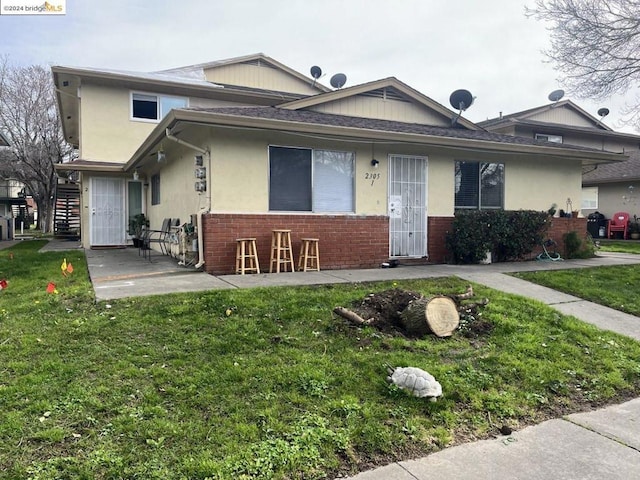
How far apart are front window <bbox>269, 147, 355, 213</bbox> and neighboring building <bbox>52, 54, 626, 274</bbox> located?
0.07 feet

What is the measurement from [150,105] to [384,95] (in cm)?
855

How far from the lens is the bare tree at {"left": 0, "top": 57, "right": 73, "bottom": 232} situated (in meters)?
28.3

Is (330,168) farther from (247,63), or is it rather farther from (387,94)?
(247,63)

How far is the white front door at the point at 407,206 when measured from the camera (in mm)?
9922

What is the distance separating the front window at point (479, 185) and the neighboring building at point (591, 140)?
12.2 metres

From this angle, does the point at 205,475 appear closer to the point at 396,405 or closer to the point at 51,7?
the point at 396,405

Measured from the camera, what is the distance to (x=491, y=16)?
10930 millimetres

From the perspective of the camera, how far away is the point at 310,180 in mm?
9016

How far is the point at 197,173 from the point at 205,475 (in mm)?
6829

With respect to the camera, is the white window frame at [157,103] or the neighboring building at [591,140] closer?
the white window frame at [157,103]

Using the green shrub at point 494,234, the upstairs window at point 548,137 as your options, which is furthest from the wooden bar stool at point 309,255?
the upstairs window at point 548,137

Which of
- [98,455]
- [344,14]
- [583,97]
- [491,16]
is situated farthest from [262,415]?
[583,97]

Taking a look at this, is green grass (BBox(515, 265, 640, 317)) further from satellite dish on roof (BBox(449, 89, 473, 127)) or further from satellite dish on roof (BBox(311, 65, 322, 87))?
satellite dish on roof (BBox(311, 65, 322, 87))

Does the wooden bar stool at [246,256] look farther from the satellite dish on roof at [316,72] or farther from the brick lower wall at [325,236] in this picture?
the satellite dish on roof at [316,72]
